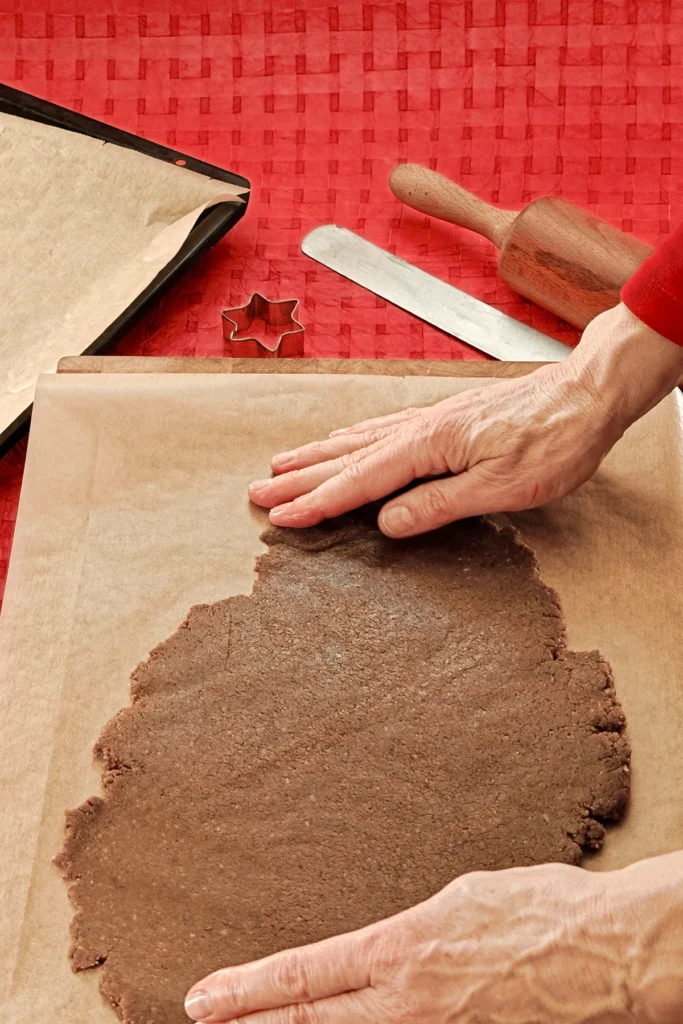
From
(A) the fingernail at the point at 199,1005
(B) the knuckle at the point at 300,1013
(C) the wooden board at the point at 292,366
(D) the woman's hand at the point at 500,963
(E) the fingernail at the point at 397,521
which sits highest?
(C) the wooden board at the point at 292,366

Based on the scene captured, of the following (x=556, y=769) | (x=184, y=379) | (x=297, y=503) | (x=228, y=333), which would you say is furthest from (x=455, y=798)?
(x=228, y=333)

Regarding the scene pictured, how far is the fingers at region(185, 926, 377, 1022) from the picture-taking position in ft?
3.56

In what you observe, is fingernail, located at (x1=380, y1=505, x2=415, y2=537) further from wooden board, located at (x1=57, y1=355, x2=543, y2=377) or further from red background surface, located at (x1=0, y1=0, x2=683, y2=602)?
red background surface, located at (x1=0, y1=0, x2=683, y2=602)

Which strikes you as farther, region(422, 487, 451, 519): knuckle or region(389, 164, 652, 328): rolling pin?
region(389, 164, 652, 328): rolling pin

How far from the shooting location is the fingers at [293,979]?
1.08 m

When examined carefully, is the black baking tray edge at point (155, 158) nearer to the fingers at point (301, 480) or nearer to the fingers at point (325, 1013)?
the fingers at point (301, 480)

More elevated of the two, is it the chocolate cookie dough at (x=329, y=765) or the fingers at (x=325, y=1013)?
the chocolate cookie dough at (x=329, y=765)

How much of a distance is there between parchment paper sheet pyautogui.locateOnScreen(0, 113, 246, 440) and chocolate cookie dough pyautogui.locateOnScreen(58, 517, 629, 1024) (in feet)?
2.30

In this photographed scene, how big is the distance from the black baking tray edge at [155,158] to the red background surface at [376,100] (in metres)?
0.08

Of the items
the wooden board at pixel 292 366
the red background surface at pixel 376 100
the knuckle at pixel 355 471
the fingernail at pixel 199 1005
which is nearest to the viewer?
the fingernail at pixel 199 1005

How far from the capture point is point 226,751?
1303 mm

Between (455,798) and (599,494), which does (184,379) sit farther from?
(455,798)

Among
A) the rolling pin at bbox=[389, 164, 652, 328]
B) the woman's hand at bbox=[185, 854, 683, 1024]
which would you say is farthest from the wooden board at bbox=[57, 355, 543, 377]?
the woman's hand at bbox=[185, 854, 683, 1024]

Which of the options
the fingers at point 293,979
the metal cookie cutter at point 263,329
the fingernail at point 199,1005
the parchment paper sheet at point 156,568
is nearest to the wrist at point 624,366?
the parchment paper sheet at point 156,568
